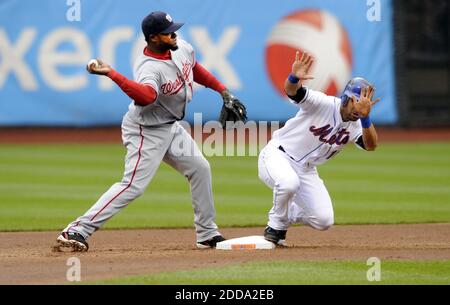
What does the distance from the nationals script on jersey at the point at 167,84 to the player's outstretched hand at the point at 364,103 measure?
1.34 metres

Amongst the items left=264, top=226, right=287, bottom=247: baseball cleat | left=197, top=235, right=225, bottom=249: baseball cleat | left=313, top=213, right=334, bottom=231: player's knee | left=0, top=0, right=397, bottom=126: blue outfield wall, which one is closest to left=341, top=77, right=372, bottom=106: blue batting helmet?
left=313, top=213, right=334, bottom=231: player's knee

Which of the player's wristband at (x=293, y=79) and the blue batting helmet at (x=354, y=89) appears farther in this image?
the blue batting helmet at (x=354, y=89)

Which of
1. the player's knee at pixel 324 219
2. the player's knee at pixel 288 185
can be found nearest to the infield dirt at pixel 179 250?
the player's knee at pixel 324 219

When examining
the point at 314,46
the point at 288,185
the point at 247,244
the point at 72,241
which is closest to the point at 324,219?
the point at 288,185

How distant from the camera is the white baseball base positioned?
786 cm

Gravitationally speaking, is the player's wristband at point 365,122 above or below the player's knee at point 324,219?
above

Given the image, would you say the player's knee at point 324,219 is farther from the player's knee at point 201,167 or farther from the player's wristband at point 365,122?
the player's knee at point 201,167

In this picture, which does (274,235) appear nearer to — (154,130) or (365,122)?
(365,122)

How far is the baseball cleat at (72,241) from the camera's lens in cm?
763

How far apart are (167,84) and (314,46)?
1138cm

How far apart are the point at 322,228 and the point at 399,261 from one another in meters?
1.05

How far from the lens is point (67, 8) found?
18.7m

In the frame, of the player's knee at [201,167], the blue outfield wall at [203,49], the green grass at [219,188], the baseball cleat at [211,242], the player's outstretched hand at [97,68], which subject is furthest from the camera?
the blue outfield wall at [203,49]
